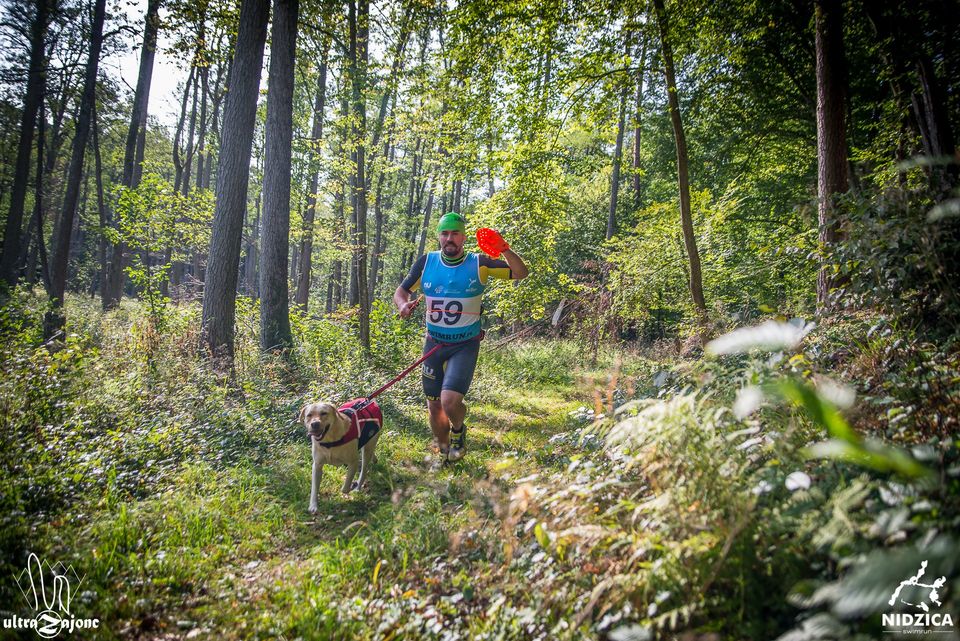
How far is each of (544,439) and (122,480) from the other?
4.28 metres

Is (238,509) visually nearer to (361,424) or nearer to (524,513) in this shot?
(361,424)

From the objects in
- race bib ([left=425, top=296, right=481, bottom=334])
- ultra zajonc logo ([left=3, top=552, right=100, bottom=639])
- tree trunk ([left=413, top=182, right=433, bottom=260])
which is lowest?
ultra zajonc logo ([left=3, top=552, right=100, bottom=639])

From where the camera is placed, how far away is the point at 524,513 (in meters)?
2.77

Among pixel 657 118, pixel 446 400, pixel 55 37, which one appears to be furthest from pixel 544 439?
pixel 55 37

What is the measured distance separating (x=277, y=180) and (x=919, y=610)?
28.9 feet

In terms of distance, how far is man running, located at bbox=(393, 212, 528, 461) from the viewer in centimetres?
480

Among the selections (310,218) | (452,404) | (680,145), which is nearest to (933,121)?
(680,145)

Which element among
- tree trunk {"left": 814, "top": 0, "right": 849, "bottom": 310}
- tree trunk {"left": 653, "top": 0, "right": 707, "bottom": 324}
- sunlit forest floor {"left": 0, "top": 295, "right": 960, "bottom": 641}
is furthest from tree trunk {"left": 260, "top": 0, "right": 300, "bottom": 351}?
tree trunk {"left": 814, "top": 0, "right": 849, "bottom": 310}

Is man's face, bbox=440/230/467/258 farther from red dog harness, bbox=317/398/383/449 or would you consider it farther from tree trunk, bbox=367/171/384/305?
tree trunk, bbox=367/171/384/305

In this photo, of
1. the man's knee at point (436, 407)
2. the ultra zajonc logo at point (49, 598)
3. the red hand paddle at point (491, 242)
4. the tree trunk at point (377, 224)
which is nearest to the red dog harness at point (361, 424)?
the man's knee at point (436, 407)

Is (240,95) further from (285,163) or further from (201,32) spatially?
(201,32)

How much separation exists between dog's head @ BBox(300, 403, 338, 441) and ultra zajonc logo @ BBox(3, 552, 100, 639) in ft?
5.42

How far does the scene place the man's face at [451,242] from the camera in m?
4.83

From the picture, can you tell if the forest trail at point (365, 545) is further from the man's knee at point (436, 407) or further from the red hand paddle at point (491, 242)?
the red hand paddle at point (491, 242)
